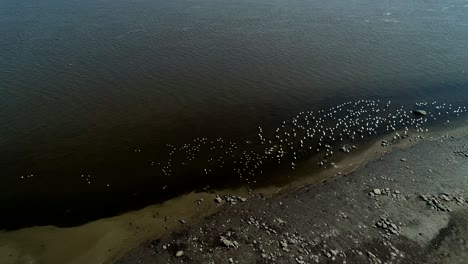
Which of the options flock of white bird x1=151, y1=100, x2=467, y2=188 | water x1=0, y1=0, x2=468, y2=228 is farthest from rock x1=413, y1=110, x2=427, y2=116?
water x1=0, y1=0, x2=468, y2=228

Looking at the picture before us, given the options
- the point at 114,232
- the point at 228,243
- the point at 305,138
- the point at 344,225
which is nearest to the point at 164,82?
the point at 305,138

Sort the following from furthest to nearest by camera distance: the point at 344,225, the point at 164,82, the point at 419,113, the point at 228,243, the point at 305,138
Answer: the point at 164,82 → the point at 419,113 → the point at 305,138 → the point at 344,225 → the point at 228,243

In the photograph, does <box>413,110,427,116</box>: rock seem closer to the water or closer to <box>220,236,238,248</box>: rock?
the water

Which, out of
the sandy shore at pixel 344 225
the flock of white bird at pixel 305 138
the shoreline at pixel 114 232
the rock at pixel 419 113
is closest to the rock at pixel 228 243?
the sandy shore at pixel 344 225

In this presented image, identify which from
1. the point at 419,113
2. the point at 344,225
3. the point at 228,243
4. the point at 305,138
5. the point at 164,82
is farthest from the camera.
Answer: the point at 164,82

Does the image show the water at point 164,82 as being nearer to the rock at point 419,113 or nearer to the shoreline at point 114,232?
the shoreline at point 114,232

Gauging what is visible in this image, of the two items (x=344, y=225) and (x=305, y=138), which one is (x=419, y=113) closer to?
(x=305, y=138)
